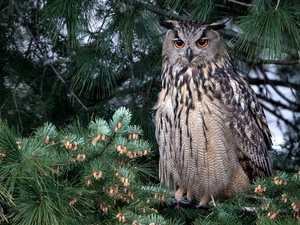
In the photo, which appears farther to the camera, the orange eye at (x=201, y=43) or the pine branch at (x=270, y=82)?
the pine branch at (x=270, y=82)

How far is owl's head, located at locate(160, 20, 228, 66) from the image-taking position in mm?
3459

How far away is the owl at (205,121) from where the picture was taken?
3318 mm

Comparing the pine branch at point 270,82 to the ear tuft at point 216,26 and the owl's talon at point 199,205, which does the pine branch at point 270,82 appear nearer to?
the ear tuft at point 216,26

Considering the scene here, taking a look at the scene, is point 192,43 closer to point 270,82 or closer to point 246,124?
point 246,124

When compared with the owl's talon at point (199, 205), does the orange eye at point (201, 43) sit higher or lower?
higher

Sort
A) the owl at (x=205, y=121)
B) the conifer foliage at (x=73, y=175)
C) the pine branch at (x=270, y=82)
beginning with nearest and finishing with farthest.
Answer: the conifer foliage at (x=73, y=175) < the owl at (x=205, y=121) < the pine branch at (x=270, y=82)

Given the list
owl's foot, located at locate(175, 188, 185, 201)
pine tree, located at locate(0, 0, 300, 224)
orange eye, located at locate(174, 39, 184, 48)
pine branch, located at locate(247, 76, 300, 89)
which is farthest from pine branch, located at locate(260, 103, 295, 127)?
orange eye, located at locate(174, 39, 184, 48)

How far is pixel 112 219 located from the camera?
242 cm

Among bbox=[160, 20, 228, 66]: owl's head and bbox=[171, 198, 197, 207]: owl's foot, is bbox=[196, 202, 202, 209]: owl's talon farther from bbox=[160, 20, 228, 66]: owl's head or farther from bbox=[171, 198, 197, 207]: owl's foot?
bbox=[160, 20, 228, 66]: owl's head

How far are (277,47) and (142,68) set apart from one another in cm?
105

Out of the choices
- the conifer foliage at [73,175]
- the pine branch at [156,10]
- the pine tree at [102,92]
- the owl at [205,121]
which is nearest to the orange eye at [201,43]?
the owl at [205,121]

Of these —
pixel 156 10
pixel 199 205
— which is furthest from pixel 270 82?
pixel 199 205

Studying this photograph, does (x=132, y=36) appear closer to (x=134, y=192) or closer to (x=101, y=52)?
(x=101, y=52)

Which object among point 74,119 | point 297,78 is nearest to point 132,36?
point 74,119
